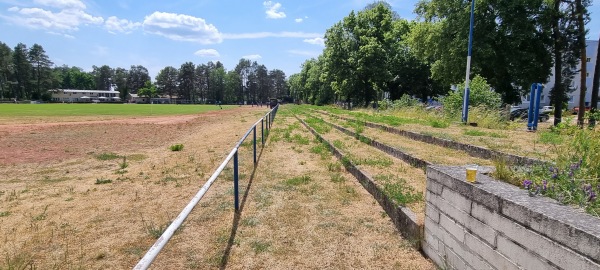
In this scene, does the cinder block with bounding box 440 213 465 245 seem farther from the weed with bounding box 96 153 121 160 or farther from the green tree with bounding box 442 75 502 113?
the green tree with bounding box 442 75 502 113

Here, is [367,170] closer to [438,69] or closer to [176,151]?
[176,151]

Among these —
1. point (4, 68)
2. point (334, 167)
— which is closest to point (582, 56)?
point (334, 167)

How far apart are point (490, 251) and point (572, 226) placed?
777mm

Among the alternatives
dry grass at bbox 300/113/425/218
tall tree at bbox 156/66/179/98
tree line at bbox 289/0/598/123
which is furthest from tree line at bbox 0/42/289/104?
dry grass at bbox 300/113/425/218

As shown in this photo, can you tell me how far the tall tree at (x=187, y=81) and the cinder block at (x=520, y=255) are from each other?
137527 mm

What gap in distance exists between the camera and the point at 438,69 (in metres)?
27.2

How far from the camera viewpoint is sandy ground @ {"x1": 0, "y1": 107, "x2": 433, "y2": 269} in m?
3.82

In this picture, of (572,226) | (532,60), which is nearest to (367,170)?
(572,226)

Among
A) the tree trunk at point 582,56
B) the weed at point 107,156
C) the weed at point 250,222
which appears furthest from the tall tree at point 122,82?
the weed at point 250,222

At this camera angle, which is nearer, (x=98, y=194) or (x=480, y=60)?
(x=98, y=194)

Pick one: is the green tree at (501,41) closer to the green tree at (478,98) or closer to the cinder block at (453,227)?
the green tree at (478,98)

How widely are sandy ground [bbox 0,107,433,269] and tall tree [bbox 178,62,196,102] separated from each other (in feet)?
425

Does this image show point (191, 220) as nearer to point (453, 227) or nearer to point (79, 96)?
point (453, 227)

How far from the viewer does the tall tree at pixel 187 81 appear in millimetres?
131375
